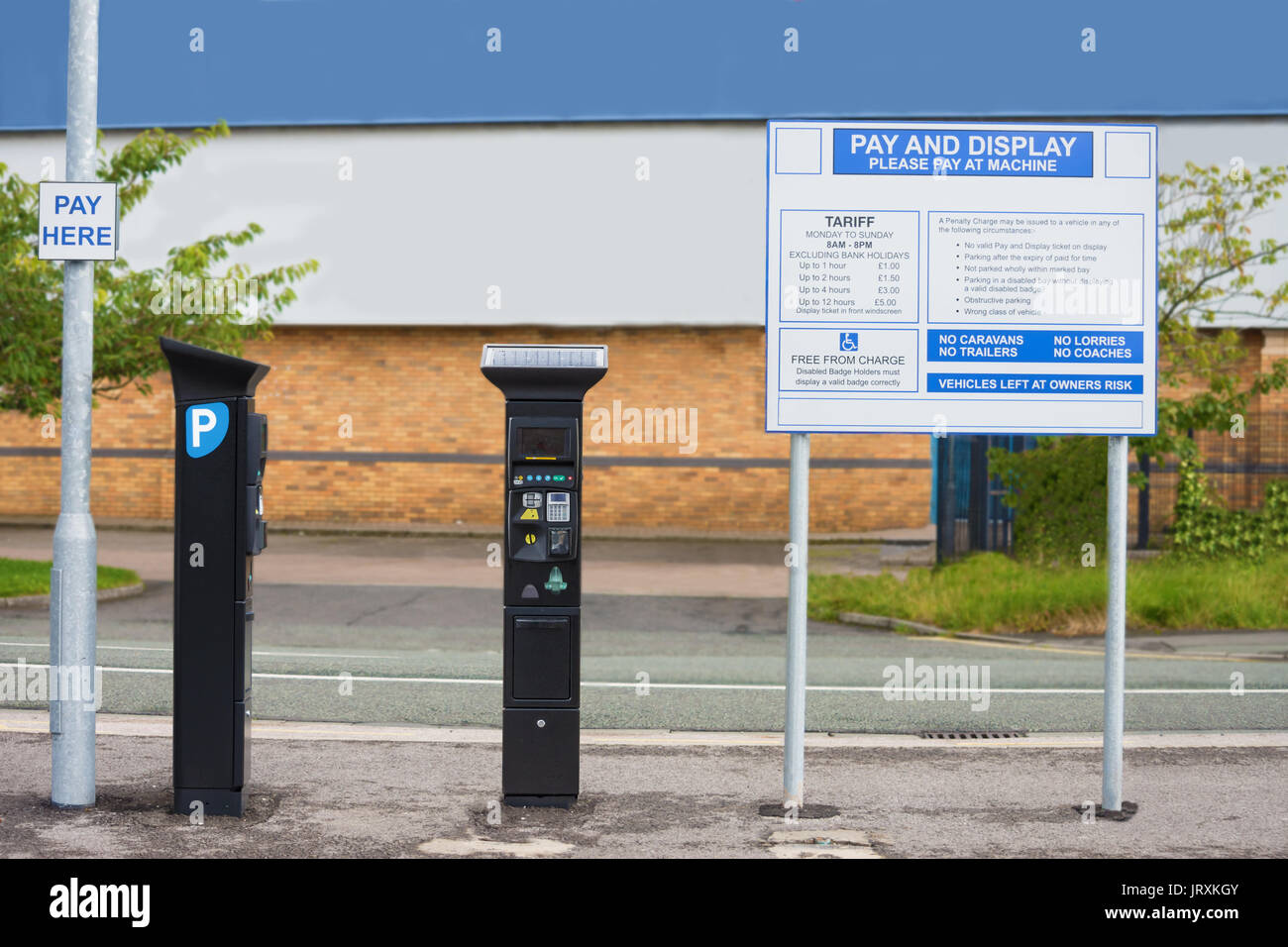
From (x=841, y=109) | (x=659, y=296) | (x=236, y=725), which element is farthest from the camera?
(x=659, y=296)

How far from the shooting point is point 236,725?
590cm

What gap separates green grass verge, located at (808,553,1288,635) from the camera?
13336 mm

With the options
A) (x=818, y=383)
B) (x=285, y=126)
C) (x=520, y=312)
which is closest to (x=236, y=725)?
(x=818, y=383)

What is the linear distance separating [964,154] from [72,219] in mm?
3916

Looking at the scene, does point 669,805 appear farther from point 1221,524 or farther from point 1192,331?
point 1221,524

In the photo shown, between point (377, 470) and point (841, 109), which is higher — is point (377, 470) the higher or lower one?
the lower one

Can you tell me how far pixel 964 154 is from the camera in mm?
6184

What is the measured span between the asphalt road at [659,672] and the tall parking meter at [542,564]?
7.41 ft

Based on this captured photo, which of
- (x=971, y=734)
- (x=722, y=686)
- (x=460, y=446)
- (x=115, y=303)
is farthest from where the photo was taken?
(x=460, y=446)

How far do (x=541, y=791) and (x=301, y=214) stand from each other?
19.7 meters

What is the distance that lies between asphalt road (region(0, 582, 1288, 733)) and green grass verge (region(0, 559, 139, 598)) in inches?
16.1

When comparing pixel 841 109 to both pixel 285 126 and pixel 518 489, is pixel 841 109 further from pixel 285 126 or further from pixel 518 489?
pixel 518 489

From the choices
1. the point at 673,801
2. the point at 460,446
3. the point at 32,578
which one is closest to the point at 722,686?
the point at 673,801

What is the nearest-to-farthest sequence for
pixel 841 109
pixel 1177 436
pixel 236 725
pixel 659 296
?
1. pixel 236 725
2. pixel 1177 436
3. pixel 841 109
4. pixel 659 296
